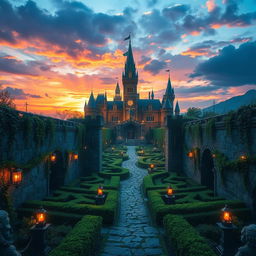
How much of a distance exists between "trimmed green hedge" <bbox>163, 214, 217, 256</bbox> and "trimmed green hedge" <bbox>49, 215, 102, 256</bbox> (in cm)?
273

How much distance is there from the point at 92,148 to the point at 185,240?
1484 centimetres

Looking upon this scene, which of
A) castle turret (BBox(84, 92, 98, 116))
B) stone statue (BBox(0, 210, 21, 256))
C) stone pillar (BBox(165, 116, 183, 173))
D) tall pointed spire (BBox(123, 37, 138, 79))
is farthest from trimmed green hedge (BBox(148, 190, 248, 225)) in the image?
tall pointed spire (BBox(123, 37, 138, 79))

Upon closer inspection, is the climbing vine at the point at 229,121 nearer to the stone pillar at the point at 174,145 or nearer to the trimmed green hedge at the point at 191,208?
the trimmed green hedge at the point at 191,208

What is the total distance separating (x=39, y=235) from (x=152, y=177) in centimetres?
1140

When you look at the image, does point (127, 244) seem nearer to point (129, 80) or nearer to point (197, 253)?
point (197, 253)

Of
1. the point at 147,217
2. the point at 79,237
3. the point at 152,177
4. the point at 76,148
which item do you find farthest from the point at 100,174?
the point at 79,237

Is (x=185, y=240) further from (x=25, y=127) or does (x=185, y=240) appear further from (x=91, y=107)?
(x=91, y=107)

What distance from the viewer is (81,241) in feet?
18.6

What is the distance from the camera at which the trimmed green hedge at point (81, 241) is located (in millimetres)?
5171

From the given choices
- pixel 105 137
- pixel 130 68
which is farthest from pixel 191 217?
pixel 130 68

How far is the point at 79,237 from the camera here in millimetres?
5945

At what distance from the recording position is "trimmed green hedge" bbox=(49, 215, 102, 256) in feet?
17.0

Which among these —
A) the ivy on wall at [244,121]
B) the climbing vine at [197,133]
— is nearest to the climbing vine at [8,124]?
the ivy on wall at [244,121]

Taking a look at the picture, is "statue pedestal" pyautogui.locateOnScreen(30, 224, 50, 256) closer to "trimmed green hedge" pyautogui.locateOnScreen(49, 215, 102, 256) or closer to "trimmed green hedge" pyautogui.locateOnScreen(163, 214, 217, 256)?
"trimmed green hedge" pyautogui.locateOnScreen(49, 215, 102, 256)
